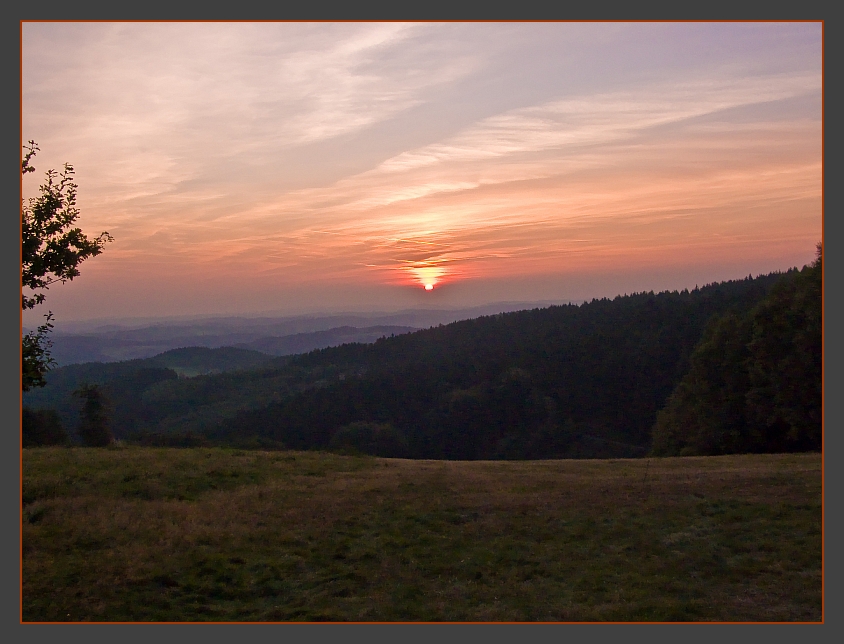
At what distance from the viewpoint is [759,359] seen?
130ft

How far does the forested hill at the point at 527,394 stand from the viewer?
339 feet

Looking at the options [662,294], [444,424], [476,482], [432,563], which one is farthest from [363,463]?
[662,294]

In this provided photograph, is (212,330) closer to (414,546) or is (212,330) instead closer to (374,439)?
(374,439)

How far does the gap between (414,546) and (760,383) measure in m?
34.9

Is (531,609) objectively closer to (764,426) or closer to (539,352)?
(764,426)

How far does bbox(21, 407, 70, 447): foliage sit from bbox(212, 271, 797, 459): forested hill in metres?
43.9

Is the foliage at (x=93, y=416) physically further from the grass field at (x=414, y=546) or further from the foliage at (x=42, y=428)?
the grass field at (x=414, y=546)

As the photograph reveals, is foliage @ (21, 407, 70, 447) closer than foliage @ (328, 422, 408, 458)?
Yes

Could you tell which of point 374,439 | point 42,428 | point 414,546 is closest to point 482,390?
point 374,439

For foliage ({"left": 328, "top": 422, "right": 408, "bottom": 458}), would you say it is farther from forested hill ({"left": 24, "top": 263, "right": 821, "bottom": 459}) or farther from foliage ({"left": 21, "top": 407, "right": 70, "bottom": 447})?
foliage ({"left": 21, "top": 407, "right": 70, "bottom": 447})

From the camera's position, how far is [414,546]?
542 inches

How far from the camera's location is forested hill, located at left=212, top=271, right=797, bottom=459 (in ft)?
339

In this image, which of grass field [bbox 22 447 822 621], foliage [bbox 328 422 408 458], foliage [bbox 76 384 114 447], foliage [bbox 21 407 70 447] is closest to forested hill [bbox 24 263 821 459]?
foliage [bbox 328 422 408 458]

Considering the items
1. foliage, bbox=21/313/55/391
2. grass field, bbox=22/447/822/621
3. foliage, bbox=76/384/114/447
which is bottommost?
foliage, bbox=76/384/114/447
